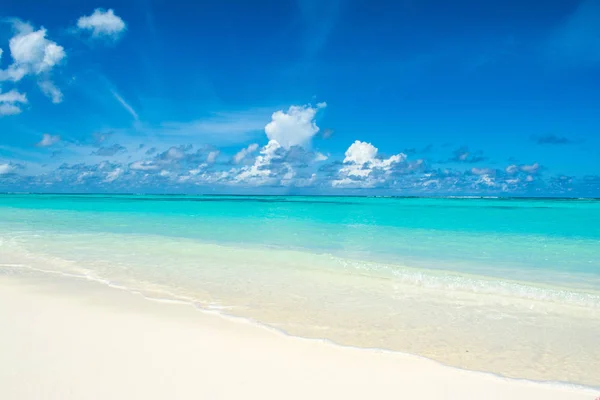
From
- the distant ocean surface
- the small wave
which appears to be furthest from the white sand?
the small wave

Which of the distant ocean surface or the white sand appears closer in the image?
the white sand

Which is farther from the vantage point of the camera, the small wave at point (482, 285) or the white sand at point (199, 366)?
the small wave at point (482, 285)

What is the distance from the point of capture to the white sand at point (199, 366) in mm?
3412

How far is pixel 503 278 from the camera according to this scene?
27.4ft

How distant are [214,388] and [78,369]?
1.35m

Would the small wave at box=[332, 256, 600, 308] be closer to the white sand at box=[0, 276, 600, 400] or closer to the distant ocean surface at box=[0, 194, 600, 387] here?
the distant ocean surface at box=[0, 194, 600, 387]

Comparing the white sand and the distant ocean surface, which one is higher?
the white sand

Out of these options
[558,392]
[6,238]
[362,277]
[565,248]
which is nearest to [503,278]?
[362,277]

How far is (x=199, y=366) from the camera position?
3.88 metres

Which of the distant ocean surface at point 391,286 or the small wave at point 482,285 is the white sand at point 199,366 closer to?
the distant ocean surface at point 391,286

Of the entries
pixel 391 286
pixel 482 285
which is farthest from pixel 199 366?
pixel 482 285

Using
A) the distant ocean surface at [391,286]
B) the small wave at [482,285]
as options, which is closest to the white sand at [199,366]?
the distant ocean surface at [391,286]

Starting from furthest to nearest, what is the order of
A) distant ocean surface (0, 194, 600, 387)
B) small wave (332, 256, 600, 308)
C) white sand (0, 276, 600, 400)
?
small wave (332, 256, 600, 308) < distant ocean surface (0, 194, 600, 387) < white sand (0, 276, 600, 400)

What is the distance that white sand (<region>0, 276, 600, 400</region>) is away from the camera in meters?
3.41
